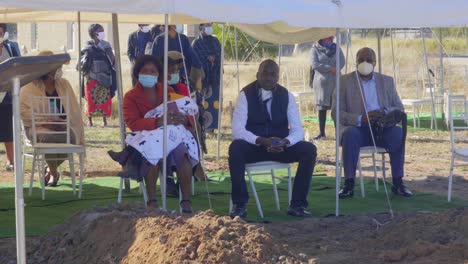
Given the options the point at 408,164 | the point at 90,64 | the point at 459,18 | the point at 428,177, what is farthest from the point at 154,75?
the point at 90,64

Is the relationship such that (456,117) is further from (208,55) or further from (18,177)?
(18,177)

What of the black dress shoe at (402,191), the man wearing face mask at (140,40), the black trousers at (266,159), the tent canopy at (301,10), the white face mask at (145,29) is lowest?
the black dress shoe at (402,191)

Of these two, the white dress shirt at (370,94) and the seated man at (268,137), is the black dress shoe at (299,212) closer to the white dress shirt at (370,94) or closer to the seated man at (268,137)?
the seated man at (268,137)

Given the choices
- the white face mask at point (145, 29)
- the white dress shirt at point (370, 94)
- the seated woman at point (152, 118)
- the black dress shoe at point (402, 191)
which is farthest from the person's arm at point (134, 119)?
the white face mask at point (145, 29)

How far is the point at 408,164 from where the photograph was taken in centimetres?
1153

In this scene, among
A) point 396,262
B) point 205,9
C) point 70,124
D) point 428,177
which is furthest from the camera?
point 428,177

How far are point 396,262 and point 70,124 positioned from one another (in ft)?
13.5

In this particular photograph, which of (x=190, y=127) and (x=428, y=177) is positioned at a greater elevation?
(x=190, y=127)

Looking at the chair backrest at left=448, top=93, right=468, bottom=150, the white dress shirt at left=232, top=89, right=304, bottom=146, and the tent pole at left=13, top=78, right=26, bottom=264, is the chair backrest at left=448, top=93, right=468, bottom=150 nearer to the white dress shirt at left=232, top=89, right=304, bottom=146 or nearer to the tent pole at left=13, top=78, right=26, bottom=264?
the white dress shirt at left=232, top=89, right=304, bottom=146

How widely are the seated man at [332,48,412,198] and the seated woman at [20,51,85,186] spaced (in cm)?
250

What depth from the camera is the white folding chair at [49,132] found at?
8594 millimetres

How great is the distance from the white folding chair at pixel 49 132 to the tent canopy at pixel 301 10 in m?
1.97

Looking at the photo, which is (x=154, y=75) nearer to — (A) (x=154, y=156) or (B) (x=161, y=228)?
(A) (x=154, y=156)

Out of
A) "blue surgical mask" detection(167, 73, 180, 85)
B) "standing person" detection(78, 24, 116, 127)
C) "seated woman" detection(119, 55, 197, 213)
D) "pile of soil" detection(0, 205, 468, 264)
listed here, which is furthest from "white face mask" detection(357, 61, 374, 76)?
"standing person" detection(78, 24, 116, 127)
